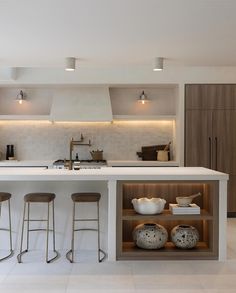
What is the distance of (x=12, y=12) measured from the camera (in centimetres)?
301

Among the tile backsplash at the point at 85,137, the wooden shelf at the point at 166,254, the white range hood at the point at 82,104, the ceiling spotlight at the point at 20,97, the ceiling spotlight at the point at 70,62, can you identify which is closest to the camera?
the wooden shelf at the point at 166,254

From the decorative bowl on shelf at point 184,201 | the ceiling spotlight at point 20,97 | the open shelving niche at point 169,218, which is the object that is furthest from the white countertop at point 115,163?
the decorative bowl on shelf at point 184,201

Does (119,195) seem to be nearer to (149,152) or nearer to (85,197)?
(85,197)

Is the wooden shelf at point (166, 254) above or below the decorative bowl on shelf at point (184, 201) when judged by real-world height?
below

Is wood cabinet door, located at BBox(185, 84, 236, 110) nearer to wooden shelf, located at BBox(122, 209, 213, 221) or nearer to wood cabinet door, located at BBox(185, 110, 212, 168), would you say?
wood cabinet door, located at BBox(185, 110, 212, 168)

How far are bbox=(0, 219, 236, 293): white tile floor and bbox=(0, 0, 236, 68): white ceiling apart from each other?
239cm

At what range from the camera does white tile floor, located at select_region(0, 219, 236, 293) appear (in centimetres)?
320

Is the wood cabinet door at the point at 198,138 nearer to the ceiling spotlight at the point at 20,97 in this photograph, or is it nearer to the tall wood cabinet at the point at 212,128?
the tall wood cabinet at the point at 212,128

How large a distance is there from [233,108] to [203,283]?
11.7 ft

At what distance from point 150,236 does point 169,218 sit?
29 cm

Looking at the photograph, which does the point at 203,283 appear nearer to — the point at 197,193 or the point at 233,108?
the point at 197,193

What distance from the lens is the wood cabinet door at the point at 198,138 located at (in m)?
6.12

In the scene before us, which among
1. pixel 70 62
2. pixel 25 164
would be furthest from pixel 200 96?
pixel 25 164

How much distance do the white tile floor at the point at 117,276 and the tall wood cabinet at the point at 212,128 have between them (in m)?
2.28
